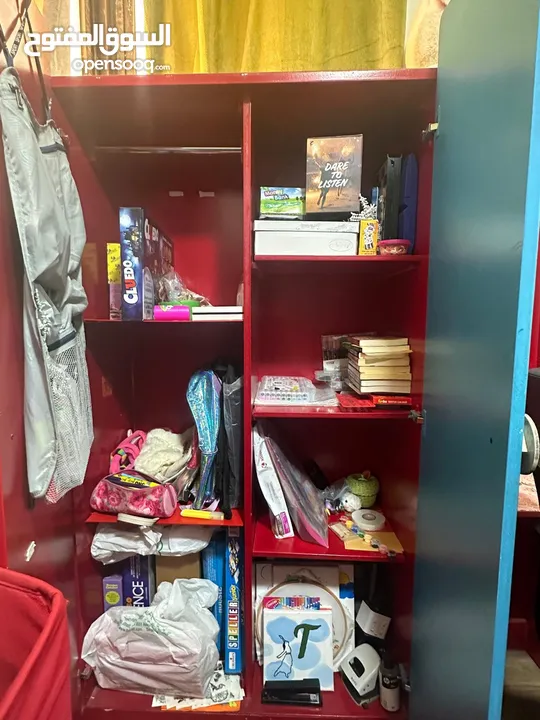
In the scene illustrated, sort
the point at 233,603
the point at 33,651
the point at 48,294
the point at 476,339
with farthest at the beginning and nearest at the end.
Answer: the point at 233,603, the point at 48,294, the point at 476,339, the point at 33,651

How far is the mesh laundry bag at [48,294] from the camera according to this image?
799 mm

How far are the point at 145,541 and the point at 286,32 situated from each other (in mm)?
1514

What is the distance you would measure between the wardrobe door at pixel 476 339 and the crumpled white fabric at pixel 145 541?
644mm

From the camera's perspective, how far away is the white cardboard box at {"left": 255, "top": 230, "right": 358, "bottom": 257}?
3.50ft

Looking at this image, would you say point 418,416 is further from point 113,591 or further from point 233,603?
point 113,591

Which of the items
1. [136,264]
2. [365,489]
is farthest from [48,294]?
[365,489]

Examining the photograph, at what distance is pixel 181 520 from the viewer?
1146mm

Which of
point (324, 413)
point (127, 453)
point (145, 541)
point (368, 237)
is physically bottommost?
point (145, 541)

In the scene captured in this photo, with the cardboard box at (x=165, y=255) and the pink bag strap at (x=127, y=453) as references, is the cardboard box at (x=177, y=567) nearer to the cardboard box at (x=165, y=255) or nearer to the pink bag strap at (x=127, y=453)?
the pink bag strap at (x=127, y=453)

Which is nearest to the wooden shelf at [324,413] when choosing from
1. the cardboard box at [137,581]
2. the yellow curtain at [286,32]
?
the cardboard box at [137,581]

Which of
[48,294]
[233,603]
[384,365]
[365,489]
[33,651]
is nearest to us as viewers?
[33,651]

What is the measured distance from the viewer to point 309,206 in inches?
42.0

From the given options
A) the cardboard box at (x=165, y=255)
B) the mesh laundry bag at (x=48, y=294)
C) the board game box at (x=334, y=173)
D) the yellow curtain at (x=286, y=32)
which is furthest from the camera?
the cardboard box at (x=165, y=255)

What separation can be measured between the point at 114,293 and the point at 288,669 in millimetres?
1220
